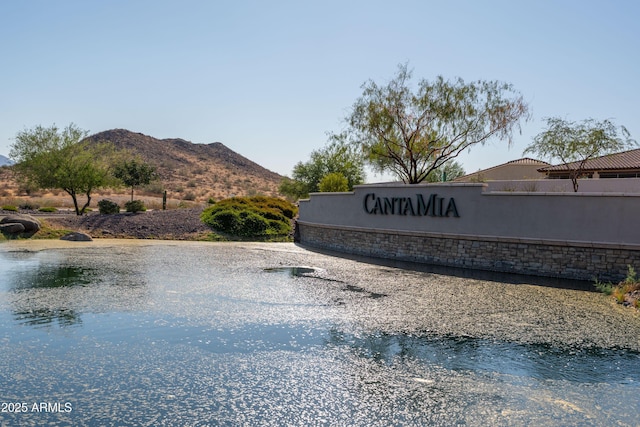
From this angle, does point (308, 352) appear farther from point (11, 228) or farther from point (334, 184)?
point (334, 184)

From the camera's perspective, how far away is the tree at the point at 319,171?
163ft

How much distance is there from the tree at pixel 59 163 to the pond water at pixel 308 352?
2128 cm

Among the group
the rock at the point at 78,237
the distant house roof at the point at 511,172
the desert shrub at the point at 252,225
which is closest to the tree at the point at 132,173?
the desert shrub at the point at 252,225

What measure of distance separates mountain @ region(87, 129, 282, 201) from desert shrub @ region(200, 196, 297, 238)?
26940 mm

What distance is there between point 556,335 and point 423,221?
12483mm

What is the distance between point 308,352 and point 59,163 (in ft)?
111

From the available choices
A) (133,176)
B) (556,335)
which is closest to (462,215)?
(556,335)

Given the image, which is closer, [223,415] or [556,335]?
[223,415]

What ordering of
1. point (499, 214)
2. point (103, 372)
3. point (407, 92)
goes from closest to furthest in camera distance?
point (103, 372)
point (499, 214)
point (407, 92)

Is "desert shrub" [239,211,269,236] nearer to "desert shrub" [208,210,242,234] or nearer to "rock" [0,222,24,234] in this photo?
"desert shrub" [208,210,242,234]

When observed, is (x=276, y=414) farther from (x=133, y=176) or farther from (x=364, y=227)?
(x=133, y=176)

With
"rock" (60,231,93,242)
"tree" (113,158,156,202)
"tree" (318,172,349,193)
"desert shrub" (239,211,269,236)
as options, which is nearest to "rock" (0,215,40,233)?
"rock" (60,231,93,242)

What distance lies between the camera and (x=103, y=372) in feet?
29.7

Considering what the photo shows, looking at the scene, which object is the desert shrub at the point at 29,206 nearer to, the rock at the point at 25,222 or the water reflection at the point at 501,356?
the rock at the point at 25,222
